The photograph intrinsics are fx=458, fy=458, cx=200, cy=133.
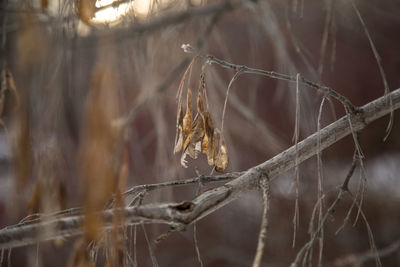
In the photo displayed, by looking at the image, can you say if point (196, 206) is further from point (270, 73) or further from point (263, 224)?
point (270, 73)

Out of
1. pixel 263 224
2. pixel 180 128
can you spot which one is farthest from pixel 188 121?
pixel 263 224

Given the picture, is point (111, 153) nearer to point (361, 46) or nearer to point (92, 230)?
point (92, 230)

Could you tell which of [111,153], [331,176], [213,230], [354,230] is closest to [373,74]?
[331,176]

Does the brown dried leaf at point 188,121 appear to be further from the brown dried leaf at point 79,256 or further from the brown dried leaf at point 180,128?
the brown dried leaf at point 79,256

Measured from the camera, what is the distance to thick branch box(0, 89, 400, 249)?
378 millimetres

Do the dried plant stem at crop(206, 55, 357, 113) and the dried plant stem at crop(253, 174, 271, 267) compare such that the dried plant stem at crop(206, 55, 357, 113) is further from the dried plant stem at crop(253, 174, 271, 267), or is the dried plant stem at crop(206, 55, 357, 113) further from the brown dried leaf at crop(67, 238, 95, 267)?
the brown dried leaf at crop(67, 238, 95, 267)

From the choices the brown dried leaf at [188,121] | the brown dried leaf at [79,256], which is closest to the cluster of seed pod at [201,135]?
the brown dried leaf at [188,121]

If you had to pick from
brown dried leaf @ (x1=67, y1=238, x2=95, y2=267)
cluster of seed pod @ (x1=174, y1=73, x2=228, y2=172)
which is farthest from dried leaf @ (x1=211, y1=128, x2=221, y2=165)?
brown dried leaf @ (x1=67, y1=238, x2=95, y2=267)

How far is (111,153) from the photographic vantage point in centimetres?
30

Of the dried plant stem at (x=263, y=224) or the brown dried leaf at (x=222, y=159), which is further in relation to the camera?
the brown dried leaf at (x=222, y=159)

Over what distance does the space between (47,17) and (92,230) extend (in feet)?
0.88

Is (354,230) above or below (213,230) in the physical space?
below

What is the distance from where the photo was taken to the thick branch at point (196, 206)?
38 centimetres

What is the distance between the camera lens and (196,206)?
41 cm
